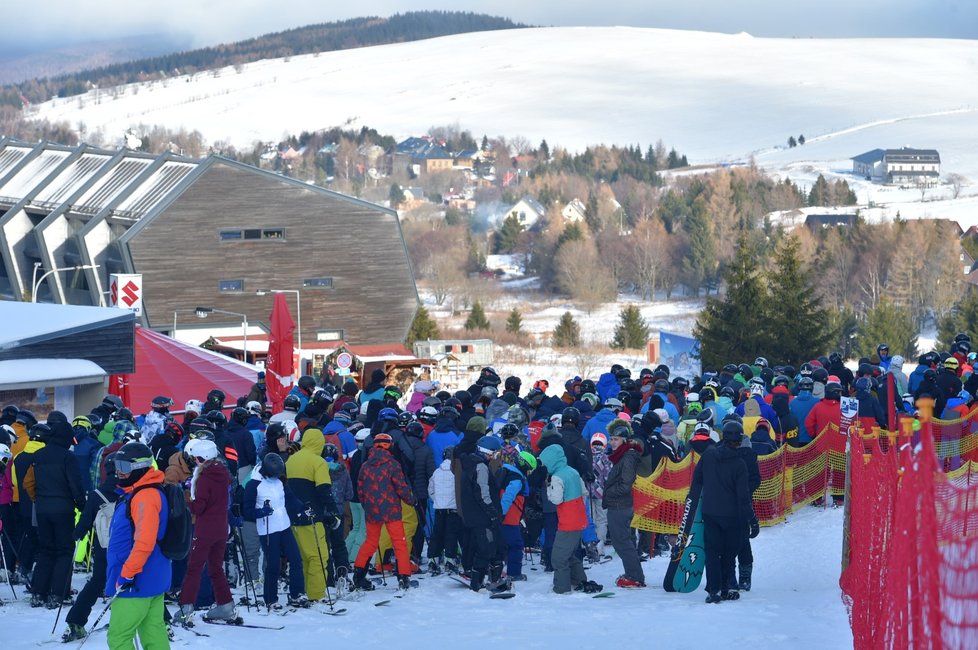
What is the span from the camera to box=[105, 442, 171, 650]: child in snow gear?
8.85 metres

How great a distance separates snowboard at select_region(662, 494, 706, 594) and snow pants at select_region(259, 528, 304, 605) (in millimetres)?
3297

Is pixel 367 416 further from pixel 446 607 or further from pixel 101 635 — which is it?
pixel 101 635

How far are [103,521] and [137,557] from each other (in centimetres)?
172

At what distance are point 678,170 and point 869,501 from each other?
189228 millimetres

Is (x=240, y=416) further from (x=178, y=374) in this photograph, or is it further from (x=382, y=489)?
(x=178, y=374)

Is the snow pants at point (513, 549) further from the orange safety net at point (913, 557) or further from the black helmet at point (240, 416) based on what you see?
the orange safety net at point (913, 557)

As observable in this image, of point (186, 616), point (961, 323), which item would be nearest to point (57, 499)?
point (186, 616)

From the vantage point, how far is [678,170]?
646 feet

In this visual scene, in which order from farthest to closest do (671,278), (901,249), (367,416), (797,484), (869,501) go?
(671,278) → (901,249) → (797,484) → (367,416) → (869,501)

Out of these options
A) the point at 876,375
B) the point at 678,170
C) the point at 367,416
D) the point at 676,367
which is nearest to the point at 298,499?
the point at 367,416

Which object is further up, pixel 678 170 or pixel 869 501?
pixel 678 170

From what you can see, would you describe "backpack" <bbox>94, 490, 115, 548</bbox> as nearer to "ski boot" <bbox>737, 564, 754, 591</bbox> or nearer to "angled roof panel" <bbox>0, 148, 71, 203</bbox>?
"ski boot" <bbox>737, 564, 754, 591</bbox>

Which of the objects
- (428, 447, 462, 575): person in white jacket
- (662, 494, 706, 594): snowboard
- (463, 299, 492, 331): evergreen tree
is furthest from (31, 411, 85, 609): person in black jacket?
(463, 299, 492, 331): evergreen tree

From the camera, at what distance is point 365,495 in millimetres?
12617
